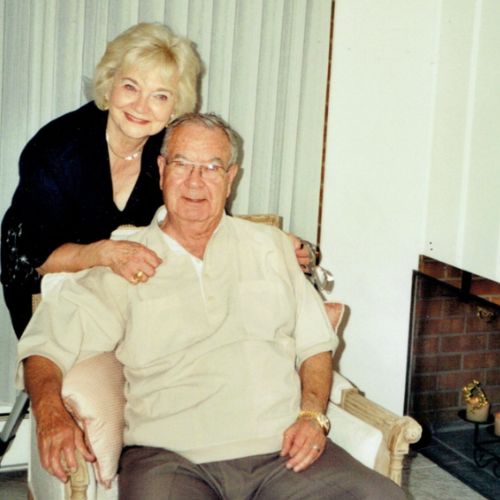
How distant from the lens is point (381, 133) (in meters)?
3.38

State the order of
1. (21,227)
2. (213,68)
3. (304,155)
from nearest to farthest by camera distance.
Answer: (21,227)
(213,68)
(304,155)

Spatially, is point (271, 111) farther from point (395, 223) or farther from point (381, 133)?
point (395, 223)

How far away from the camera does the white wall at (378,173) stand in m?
3.29

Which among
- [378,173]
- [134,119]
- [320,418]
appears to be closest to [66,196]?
[134,119]

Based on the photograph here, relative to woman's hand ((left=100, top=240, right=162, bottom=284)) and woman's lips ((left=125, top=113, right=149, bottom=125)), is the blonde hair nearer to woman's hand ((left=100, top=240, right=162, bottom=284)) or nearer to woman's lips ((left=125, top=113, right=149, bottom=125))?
woman's lips ((left=125, top=113, right=149, bottom=125))

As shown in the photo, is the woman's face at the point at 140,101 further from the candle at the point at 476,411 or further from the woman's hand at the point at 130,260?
the candle at the point at 476,411

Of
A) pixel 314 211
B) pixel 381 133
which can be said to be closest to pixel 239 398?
pixel 314 211

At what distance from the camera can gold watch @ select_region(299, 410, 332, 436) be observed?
6.86 ft

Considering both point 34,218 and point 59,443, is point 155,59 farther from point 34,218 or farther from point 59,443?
point 59,443

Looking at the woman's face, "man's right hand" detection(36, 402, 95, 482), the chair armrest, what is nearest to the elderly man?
"man's right hand" detection(36, 402, 95, 482)

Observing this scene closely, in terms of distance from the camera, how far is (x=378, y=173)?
11.2 ft

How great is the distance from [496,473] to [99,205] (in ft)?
6.01

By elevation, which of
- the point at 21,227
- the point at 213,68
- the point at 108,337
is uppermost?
the point at 213,68

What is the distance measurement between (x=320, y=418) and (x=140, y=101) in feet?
3.36
